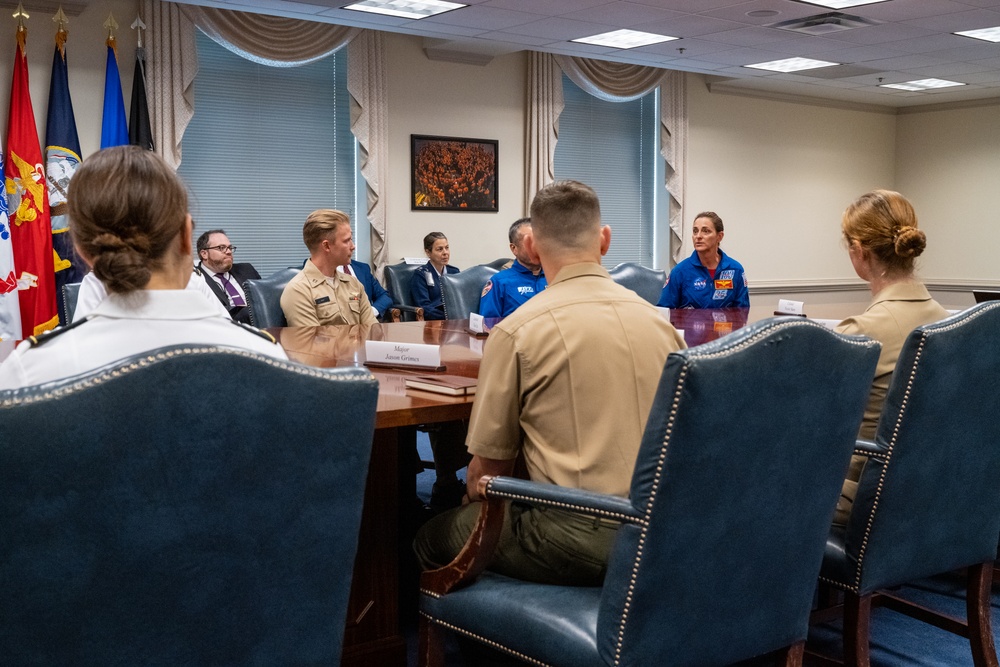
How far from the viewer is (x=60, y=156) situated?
6.38 metres

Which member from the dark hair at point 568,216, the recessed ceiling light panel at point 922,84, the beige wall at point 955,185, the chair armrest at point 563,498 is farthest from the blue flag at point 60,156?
the beige wall at point 955,185

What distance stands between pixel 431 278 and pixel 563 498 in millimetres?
5917

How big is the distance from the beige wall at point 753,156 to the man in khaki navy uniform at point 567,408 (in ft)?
18.0

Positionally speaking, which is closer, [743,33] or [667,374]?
[667,374]

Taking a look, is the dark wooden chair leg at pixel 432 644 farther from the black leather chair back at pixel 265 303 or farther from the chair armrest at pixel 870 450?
the black leather chair back at pixel 265 303

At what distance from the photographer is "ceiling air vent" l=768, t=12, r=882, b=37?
6953 mm

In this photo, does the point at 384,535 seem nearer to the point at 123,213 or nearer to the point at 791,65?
the point at 123,213

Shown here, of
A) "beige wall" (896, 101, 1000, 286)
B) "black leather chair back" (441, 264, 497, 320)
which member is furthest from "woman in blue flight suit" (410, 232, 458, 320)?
"beige wall" (896, 101, 1000, 286)

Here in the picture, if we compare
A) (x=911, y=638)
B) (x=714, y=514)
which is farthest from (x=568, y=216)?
(x=911, y=638)

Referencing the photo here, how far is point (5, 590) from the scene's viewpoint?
47.1 inches

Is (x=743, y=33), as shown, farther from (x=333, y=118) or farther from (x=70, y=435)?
(x=70, y=435)

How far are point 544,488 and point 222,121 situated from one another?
6255 mm

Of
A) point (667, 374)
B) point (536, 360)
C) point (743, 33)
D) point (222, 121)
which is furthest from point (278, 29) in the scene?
point (667, 374)

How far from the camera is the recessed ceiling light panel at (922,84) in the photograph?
9.98 meters
